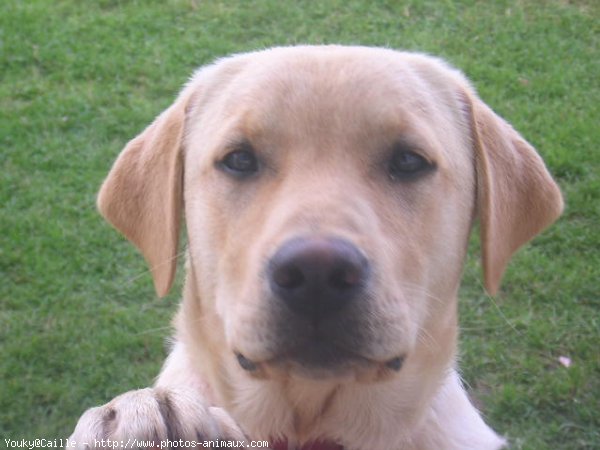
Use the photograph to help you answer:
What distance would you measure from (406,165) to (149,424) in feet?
4.01

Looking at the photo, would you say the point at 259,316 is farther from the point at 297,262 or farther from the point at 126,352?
the point at 126,352

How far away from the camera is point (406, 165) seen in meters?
2.92

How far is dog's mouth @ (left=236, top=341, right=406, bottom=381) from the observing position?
2500mm

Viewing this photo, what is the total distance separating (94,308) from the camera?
544cm

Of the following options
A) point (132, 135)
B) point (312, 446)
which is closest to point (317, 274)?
point (312, 446)

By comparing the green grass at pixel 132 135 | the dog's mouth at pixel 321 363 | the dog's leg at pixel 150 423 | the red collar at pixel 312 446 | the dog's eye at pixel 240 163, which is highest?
the dog's eye at pixel 240 163

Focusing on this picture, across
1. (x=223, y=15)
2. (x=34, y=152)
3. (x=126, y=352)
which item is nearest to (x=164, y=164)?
(x=126, y=352)

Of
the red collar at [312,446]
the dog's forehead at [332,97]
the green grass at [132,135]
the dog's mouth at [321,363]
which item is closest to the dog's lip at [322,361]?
the dog's mouth at [321,363]

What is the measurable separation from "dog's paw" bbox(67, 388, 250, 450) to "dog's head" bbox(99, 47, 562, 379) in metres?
0.24

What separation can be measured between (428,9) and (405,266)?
6.52 metres

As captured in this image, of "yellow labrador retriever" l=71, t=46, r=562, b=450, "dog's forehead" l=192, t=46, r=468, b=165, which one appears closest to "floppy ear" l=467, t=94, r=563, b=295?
"yellow labrador retriever" l=71, t=46, r=562, b=450

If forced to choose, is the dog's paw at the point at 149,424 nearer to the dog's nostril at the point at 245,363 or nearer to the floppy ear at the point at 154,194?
the dog's nostril at the point at 245,363

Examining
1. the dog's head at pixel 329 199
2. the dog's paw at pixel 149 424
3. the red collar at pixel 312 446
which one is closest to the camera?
the dog's head at pixel 329 199

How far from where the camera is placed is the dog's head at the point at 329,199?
97.6 inches
